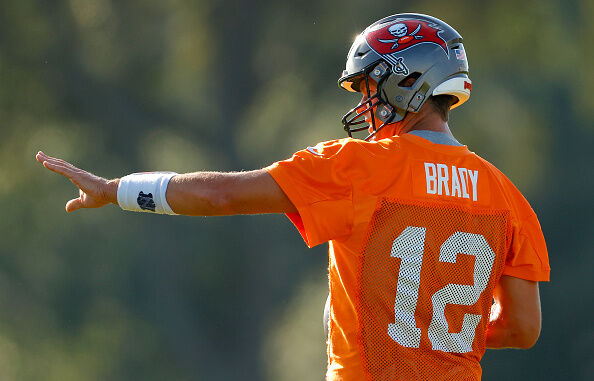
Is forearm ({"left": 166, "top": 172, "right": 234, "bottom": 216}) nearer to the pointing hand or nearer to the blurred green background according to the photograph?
the pointing hand

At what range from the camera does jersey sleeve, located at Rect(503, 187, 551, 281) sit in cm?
244

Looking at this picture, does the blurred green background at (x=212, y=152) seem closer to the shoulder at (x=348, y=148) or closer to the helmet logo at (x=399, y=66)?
the helmet logo at (x=399, y=66)

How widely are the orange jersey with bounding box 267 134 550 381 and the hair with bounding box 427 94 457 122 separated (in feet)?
0.54

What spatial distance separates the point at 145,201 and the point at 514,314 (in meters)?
1.14

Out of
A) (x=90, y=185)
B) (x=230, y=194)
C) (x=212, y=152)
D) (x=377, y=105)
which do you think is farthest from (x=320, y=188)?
(x=212, y=152)

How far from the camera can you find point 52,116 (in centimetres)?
926

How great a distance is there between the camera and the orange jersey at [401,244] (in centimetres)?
218

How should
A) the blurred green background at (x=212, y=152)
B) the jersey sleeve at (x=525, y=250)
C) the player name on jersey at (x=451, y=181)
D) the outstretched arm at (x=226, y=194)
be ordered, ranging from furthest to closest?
1. the blurred green background at (x=212, y=152)
2. the jersey sleeve at (x=525, y=250)
3. the player name on jersey at (x=451, y=181)
4. the outstretched arm at (x=226, y=194)

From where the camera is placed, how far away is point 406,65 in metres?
2.51

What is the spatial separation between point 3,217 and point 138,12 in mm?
2736

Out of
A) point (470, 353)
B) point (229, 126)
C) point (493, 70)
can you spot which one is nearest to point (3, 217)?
point (229, 126)

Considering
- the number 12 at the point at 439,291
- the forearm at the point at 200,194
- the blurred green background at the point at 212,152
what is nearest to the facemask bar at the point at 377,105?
the number 12 at the point at 439,291

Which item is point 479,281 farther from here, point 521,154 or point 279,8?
point 279,8

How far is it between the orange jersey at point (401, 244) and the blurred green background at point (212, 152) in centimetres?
522
